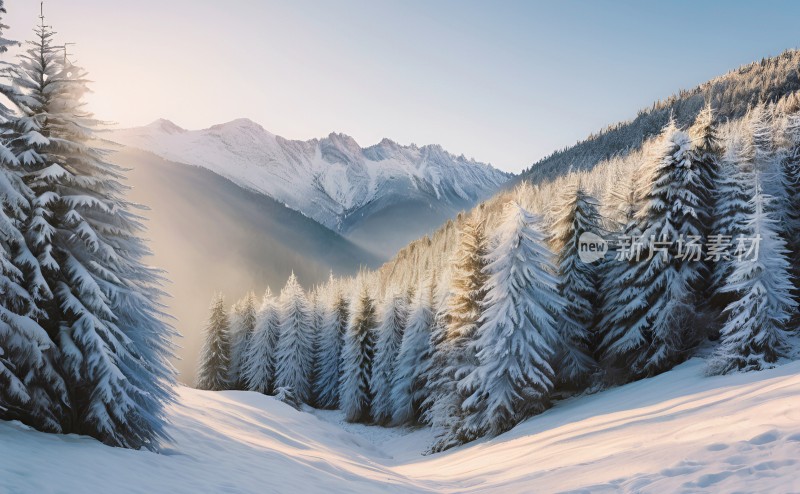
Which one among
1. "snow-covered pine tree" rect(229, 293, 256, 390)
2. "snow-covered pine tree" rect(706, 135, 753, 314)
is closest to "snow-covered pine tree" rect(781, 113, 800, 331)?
"snow-covered pine tree" rect(706, 135, 753, 314)

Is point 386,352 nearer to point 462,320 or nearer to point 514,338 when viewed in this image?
point 462,320

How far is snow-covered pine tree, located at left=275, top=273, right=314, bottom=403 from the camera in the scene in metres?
51.5

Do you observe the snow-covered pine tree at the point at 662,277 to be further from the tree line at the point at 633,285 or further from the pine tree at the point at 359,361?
the pine tree at the point at 359,361

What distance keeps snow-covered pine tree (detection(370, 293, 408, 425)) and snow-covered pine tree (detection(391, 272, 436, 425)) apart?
2.88 metres

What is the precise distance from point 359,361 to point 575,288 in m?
26.4

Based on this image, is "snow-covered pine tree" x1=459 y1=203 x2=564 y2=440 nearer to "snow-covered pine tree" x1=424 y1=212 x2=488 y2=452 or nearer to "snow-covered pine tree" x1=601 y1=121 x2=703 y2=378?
"snow-covered pine tree" x1=424 y1=212 x2=488 y2=452

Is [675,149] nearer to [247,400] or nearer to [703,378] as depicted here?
[703,378]

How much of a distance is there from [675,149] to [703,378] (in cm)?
1248

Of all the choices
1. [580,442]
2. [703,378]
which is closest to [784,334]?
[703,378]

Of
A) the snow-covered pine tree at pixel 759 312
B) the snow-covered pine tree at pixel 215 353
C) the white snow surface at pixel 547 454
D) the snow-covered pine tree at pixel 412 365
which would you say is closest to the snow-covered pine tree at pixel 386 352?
the snow-covered pine tree at pixel 412 365

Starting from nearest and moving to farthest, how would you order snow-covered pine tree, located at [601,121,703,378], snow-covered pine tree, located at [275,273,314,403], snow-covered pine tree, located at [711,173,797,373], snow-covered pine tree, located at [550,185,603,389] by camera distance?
snow-covered pine tree, located at [711,173,797,373] → snow-covered pine tree, located at [601,121,703,378] → snow-covered pine tree, located at [550,185,603,389] → snow-covered pine tree, located at [275,273,314,403]

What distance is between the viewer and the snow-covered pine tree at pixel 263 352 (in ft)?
173

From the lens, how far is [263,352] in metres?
53.8

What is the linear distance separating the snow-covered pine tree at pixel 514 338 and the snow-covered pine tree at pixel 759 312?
24.1ft
